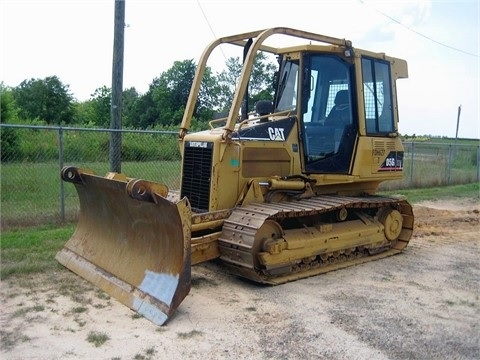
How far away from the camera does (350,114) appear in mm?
7211

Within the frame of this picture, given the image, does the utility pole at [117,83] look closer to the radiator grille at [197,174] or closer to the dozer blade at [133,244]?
the dozer blade at [133,244]

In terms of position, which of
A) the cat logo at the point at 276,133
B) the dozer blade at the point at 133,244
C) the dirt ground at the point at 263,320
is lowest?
the dirt ground at the point at 263,320

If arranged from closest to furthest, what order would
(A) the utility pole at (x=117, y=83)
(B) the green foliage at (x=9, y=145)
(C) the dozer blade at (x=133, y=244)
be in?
(C) the dozer blade at (x=133, y=244)
(A) the utility pole at (x=117, y=83)
(B) the green foliage at (x=9, y=145)

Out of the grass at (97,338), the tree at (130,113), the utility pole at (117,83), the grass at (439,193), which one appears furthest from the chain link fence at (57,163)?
the tree at (130,113)

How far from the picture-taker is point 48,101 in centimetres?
3722

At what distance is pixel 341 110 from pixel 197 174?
2.30m

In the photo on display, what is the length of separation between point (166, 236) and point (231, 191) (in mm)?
1303

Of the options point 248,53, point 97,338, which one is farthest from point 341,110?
point 97,338

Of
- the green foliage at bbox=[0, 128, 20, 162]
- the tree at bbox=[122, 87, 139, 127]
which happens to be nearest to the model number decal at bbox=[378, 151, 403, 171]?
the green foliage at bbox=[0, 128, 20, 162]

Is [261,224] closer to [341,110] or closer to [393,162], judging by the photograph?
[341,110]

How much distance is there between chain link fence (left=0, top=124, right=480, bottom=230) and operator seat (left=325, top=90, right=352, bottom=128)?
3.54m

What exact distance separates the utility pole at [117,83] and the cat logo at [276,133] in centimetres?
319

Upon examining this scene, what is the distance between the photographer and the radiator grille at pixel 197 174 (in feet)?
20.4

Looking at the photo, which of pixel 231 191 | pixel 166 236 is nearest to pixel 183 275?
pixel 166 236
